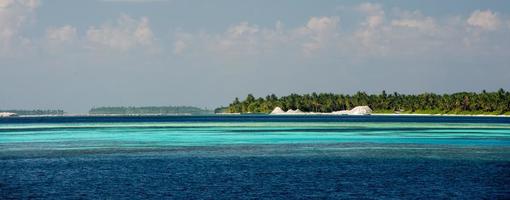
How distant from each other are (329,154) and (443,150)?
13.6 meters

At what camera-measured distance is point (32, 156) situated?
235 ft

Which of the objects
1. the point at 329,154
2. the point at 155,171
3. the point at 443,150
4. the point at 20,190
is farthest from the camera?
the point at 443,150

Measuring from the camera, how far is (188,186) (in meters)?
46.0

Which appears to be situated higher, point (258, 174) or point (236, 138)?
point (236, 138)

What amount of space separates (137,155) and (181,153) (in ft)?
15.3

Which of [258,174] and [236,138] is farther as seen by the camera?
[236,138]

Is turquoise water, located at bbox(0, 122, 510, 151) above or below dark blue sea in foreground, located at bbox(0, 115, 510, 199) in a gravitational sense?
above

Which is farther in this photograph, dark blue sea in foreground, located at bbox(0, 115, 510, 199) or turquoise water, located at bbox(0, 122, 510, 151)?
turquoise water, located at bbox(0, 122, 510, 151)

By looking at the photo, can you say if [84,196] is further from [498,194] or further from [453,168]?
[453,168]

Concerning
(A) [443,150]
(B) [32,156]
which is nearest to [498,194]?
(A) [443,150]

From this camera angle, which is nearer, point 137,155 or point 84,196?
point 84,196

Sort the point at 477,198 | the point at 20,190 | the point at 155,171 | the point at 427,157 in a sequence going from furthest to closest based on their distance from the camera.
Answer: the point at 427,157 → the point at 155,171 → the point at 20,190 → the point at 477,198

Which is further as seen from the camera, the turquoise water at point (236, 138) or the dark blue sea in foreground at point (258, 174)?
the turquoise water at point (236, 138)

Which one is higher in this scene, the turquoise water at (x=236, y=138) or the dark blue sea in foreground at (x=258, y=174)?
the turquoise water at (x=236, y=138)
